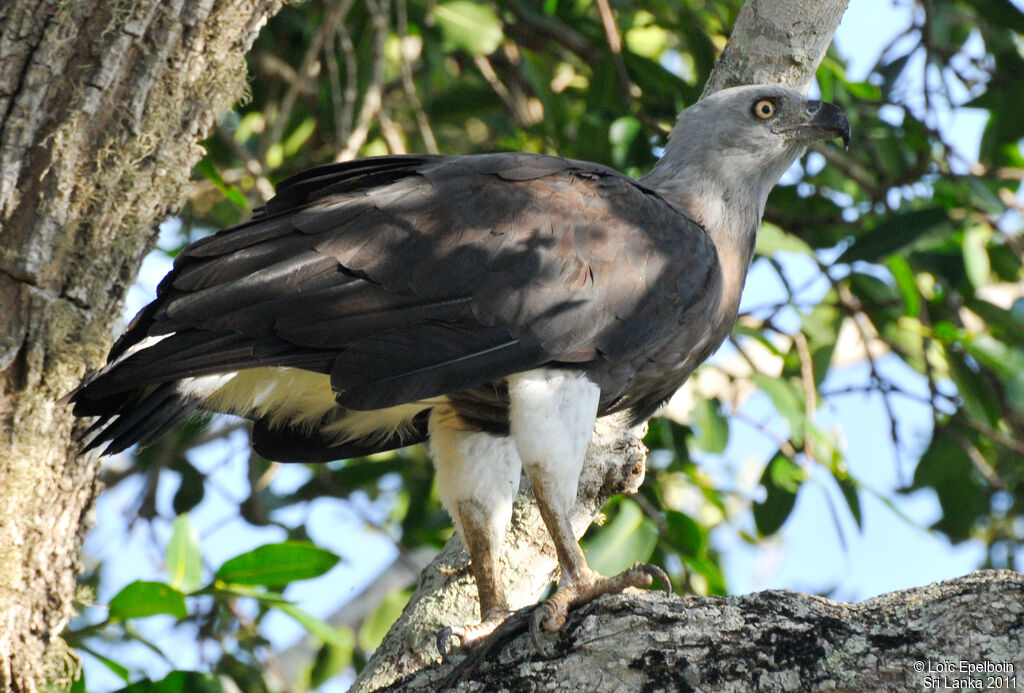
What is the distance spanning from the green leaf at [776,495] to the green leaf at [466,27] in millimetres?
2419

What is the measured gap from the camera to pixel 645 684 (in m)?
2.62

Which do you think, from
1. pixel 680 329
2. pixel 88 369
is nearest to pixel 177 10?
pixel 88 369

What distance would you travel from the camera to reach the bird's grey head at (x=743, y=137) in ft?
14.0

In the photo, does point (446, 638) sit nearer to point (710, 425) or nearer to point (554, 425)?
point (554, 425)

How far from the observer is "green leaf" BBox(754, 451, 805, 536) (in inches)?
196

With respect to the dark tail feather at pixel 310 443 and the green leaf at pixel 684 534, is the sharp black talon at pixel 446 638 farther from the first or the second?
the green leaf at pixel 684 534

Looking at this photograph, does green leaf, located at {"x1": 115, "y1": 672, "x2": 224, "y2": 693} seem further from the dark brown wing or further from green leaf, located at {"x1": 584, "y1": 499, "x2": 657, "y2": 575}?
green leaf, located at {"x1": 584, "y1": 499, "x2": 657, "y2": 575}

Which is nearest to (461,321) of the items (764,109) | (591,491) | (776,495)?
(591,491)

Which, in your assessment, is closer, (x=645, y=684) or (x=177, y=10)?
(x=645, y=684)

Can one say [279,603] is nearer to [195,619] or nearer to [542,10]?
[195,619]

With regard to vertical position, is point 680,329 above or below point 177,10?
below

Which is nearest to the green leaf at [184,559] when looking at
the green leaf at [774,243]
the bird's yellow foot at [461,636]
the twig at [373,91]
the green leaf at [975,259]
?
the bird's yellow foot at [461,636]

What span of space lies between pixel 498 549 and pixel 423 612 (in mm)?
326

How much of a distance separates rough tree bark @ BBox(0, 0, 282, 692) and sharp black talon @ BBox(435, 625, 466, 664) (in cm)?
121
